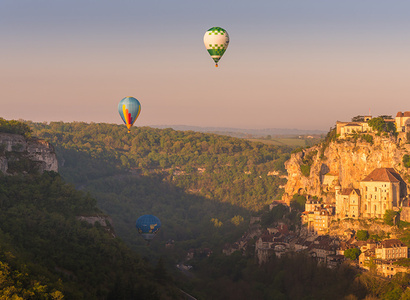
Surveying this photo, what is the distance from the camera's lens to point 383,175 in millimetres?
75000

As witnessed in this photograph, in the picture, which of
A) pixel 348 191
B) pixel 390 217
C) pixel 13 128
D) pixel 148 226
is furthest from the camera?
pixel 148 226

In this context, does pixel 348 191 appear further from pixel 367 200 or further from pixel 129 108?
pixel 129 108

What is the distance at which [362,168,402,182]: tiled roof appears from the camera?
74250 mm

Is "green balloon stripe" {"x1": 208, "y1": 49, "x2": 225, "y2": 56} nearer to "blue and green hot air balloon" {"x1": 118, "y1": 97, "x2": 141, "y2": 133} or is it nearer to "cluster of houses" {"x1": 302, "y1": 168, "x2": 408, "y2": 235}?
"blue and green hot air balloon" {"x1": 118, "y1": 97, "x2": 141, "y2": 133}

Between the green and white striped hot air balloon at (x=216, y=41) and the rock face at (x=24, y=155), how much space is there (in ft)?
69.5

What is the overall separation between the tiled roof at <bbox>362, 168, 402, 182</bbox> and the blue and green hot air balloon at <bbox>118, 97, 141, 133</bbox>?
23337 millimetres

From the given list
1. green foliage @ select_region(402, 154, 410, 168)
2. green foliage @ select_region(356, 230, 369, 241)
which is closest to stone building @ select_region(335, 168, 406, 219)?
green foliage @ select_region(402, 154, 410, 168)

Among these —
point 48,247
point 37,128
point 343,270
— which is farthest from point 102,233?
point 37,128

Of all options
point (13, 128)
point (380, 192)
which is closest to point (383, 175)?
point (380, 192)

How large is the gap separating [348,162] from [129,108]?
74.9 feet

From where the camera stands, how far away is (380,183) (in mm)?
74375

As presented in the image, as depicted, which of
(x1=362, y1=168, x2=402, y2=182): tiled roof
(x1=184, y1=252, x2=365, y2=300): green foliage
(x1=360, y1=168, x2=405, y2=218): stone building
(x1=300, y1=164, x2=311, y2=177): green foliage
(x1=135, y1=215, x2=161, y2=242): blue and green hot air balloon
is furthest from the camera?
(x1=300, y1=164, x2=311, y2=177): green foliage

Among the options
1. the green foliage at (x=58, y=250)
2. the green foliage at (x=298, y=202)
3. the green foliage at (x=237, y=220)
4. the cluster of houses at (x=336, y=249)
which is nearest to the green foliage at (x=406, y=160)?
the cluster of houses at (x=336, y=249)

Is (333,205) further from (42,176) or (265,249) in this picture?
(42,176)
